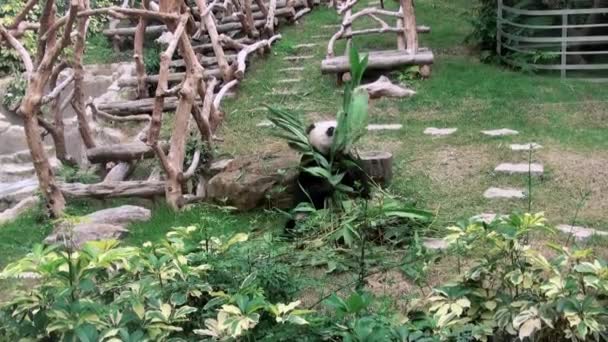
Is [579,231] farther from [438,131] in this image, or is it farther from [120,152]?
[120,152]

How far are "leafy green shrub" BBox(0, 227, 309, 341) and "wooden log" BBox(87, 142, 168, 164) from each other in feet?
11.5

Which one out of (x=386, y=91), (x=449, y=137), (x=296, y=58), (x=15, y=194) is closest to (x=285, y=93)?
(x=386, y=91)

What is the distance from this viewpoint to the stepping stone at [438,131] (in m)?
7.66

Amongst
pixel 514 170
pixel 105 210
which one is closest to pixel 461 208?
pixel 514 170

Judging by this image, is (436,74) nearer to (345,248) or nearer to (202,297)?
(345,248)

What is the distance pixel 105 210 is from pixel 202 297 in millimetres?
2730

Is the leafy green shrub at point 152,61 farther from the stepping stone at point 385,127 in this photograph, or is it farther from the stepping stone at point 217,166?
the stepping stone at point 217,166

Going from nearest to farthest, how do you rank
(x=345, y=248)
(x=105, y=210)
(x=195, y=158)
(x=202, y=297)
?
(x=202, y=297), (x=345, y=248), (x=105, y=210), (x=195, y=158)

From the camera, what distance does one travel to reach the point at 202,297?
365 cm

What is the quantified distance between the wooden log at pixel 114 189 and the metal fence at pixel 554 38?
5.62 meters

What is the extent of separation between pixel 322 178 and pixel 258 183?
1.85 ft

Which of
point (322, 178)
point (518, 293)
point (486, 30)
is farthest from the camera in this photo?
point (486, 30)

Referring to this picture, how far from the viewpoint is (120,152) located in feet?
23.8

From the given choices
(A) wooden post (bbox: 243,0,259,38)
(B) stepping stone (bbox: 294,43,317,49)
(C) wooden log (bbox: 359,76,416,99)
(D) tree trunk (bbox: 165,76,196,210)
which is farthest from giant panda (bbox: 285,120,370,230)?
(B) stepping stone (bbox: 294,43,317,49)
